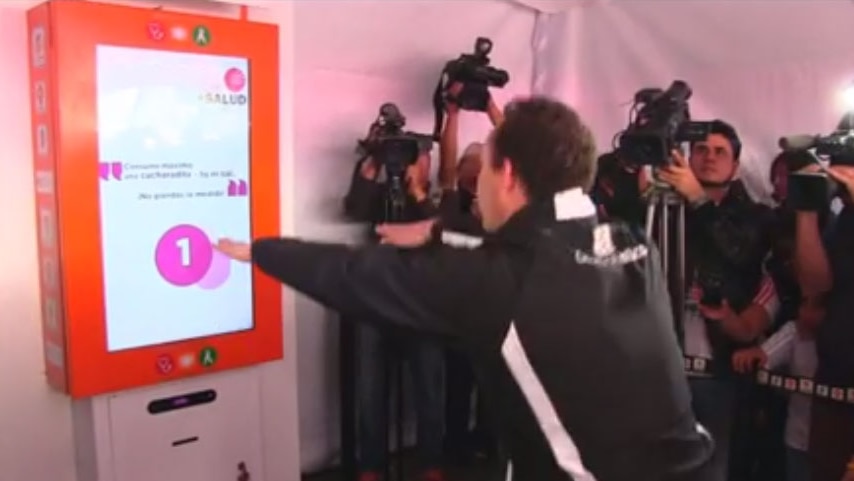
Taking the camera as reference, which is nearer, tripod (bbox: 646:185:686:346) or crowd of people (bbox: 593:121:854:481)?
crowd of people (bbox: 593:121:854:481)

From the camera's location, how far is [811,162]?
2.64 metres

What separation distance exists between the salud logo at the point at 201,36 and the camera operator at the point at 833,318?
6.00 feet

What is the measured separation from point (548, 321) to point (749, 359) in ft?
5.49

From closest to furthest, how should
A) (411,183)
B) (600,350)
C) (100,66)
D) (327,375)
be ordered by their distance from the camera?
(600,350) < (100,66) < (411,183) < (327,375)

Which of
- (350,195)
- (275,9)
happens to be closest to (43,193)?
(275,9)

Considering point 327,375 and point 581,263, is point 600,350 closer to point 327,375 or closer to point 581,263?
point 581,263

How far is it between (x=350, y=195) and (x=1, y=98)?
1264 millimetres

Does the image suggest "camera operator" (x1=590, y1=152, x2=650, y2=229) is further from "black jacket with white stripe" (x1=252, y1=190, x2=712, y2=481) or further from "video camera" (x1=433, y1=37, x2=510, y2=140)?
"black jacket with white stripe" (x1=252, y1=190, x2=712, y2=481)

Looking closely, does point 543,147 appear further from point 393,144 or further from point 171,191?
point 393,144

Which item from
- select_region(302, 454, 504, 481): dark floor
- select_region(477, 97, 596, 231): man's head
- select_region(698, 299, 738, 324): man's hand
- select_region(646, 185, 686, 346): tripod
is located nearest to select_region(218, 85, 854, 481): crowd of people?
select_region(477, 97, 596, 231): man's head

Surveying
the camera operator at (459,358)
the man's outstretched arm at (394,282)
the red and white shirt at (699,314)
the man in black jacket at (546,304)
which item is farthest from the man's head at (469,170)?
the man's outstretched arm at (394,282)

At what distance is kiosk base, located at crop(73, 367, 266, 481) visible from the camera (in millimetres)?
2391

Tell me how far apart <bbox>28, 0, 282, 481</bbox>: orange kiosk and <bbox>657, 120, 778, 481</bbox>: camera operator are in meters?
1.37

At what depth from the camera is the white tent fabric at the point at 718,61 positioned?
3111 millimetres
